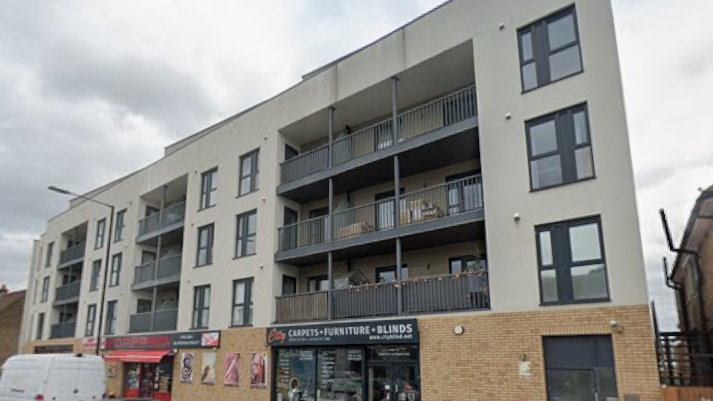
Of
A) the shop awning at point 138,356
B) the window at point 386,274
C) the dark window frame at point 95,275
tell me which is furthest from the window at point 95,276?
the window at point 386,274

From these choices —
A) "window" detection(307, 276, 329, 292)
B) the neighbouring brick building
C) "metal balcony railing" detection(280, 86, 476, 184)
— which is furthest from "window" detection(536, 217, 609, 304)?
the neighbouring brick building

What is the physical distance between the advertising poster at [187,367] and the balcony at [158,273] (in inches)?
148

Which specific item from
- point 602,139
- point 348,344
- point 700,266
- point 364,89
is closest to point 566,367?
point 602,139

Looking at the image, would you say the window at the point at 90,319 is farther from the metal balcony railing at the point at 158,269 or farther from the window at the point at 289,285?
the window at the point at 289,285

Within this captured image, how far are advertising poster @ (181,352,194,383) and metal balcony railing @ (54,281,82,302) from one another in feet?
44.9

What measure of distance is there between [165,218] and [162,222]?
10.2 inches

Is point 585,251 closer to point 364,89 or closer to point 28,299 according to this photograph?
point 364,89

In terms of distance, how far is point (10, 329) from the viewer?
41156mm

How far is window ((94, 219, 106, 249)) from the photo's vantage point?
30484 mm

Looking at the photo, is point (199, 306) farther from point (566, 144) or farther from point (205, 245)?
point (566, 144)

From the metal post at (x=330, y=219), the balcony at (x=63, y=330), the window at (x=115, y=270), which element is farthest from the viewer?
the balcony at (x=63, y=330)

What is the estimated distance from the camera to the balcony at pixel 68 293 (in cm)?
3150

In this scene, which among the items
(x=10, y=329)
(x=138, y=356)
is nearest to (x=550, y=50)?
(x=138, y=356)

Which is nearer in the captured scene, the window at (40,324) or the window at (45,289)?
the window at (40,324)
